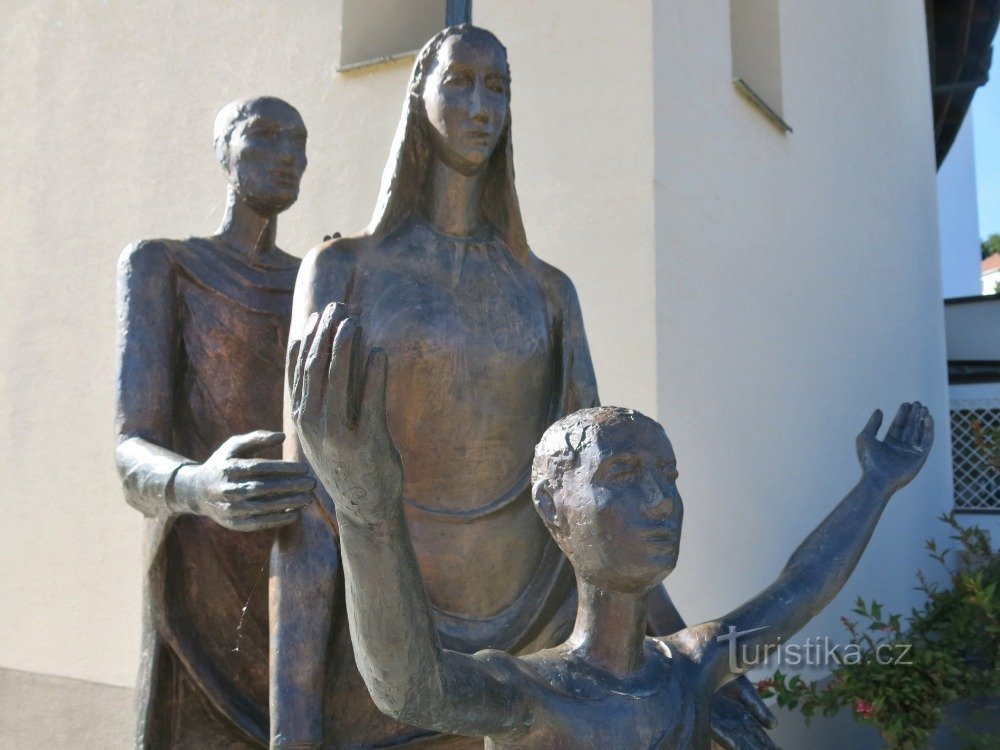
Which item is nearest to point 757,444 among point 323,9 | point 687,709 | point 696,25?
point 696,25

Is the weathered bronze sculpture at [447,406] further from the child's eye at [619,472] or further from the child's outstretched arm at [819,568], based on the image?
the child's eye at [619,472]

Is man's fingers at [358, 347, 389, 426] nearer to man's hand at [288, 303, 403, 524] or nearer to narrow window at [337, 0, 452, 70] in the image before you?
man's hand at [288, 303, 403, 524]

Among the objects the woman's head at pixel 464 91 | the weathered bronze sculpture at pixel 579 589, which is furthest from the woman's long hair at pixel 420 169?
the weathered bronze sculpture at pixel 579 589

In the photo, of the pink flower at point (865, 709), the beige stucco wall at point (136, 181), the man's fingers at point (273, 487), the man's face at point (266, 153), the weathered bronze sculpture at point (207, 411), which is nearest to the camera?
the man's fingers at point (273, 487)

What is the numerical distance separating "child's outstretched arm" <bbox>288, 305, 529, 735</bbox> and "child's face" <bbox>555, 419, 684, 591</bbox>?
206mm

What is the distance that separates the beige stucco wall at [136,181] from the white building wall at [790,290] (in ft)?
0.85

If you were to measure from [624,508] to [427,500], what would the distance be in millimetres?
544

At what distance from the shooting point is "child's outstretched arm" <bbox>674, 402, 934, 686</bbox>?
1.74 meters

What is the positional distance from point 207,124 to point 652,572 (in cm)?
500

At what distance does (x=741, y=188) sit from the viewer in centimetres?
554

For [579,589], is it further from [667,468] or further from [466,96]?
[466,96]

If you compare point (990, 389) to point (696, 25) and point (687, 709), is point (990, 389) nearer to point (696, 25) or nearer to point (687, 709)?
point (696, 25)

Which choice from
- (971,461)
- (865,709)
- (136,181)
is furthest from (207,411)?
(971,461)

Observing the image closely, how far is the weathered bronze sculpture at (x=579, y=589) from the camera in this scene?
117 centimetres
